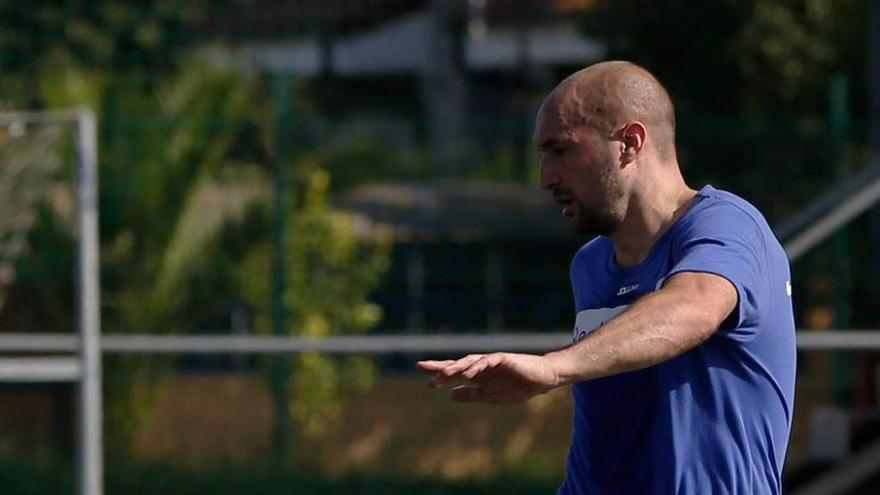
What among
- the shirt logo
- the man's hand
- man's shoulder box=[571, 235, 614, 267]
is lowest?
the man's hand

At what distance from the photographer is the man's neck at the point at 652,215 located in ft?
11.1

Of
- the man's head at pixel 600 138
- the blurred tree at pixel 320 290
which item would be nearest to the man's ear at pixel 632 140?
the man's head at pixel 600 138

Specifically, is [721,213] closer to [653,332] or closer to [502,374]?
[653,332]

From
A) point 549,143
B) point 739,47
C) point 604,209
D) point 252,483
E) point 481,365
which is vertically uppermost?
point 739,47

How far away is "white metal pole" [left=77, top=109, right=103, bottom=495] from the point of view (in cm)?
704

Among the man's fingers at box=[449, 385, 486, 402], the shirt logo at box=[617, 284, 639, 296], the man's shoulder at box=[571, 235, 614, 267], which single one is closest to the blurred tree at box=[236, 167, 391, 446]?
the man's shoulder at box=[571, 235, 614, 267]

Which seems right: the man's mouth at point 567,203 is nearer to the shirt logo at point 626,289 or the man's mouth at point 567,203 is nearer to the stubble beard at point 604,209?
the stubble beard at point 604,209

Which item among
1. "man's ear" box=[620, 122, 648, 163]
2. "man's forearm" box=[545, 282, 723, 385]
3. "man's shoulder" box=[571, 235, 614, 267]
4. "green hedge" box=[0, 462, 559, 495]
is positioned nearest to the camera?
"man's forearm" box=[545, 282, 723, 385]

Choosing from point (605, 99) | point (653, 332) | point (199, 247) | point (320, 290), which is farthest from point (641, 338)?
point (199, 247)

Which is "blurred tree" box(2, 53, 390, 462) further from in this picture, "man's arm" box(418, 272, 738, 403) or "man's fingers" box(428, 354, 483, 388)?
"man's fingers" box(428, 354, 483, 388)

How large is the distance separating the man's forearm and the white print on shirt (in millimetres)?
491

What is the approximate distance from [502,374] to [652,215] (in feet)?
2.39

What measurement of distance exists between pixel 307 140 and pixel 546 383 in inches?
291

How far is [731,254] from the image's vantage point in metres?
3.15
